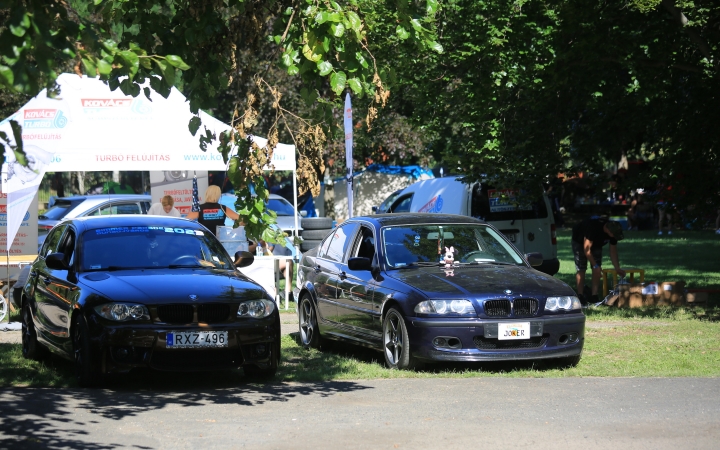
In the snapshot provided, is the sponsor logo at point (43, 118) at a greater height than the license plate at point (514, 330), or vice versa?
the sponsor logo at point (43, 118)

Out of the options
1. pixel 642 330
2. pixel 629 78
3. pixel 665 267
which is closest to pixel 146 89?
pixel 642 330

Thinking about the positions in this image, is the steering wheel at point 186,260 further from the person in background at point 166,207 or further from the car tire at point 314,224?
the car tire at point 314,224

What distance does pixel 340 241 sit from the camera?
39.9 ft

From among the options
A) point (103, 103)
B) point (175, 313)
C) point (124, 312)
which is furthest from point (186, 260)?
point (103, 103)

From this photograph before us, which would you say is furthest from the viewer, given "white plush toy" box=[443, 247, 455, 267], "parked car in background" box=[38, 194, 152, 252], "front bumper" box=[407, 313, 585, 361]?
"parked car in background" box=[38, 194, 152, 252]

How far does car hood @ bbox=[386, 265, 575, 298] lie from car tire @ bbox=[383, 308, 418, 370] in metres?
0.38

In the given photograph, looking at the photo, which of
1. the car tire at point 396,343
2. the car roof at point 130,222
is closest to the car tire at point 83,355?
the car roof at point 130,222

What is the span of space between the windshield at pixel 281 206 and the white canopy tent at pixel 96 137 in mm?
12461

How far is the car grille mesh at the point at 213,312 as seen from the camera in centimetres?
916

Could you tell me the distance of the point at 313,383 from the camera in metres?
9.61

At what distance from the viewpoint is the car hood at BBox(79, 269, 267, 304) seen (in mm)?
9109

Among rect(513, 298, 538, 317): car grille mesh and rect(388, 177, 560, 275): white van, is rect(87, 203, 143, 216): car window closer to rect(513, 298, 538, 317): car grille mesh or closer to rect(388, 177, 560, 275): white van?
rect(388, 177, 560, 275): white van

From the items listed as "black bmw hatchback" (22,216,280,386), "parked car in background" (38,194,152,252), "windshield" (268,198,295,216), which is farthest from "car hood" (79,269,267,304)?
"windshield" (268,198,295,216)

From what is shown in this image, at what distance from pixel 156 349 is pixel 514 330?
335cm
